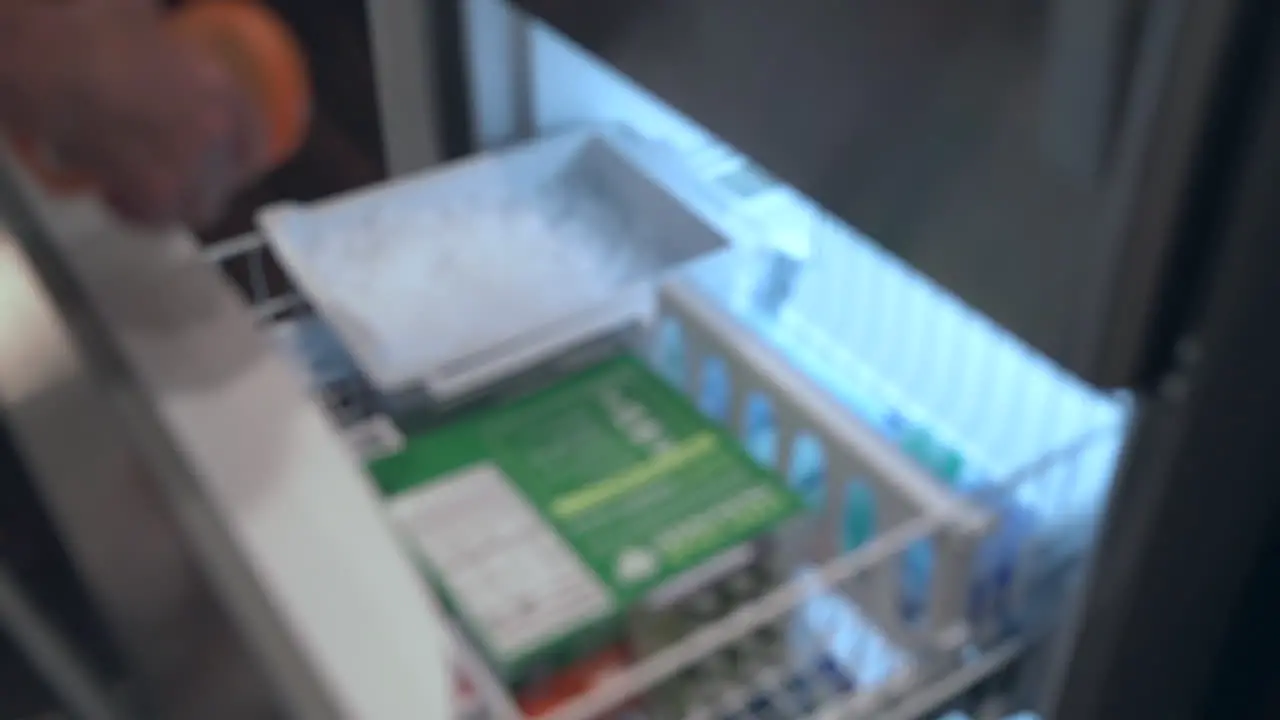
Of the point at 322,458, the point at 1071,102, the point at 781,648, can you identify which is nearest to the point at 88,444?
the point at 322,458

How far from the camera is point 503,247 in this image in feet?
3.18

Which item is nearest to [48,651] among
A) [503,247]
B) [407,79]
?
[503,247]

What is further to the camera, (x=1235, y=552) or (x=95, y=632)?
(x=1235, y=552)

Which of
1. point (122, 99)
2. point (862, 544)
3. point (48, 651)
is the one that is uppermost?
point (122, 99)

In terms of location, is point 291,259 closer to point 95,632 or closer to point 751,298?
point 751,298

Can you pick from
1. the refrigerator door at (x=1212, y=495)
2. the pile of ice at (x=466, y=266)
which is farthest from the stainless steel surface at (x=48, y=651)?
the refrigerator door at (x=1212, y=495)

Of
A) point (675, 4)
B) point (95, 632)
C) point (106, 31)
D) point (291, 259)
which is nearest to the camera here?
point (106, 31)

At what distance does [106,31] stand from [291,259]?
0.51 m

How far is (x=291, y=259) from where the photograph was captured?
34.9 inches

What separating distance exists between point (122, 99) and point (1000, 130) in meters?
0.36

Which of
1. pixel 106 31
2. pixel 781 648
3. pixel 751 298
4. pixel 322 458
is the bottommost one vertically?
pixel 781 648

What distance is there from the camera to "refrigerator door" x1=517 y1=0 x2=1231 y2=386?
1.74 feet

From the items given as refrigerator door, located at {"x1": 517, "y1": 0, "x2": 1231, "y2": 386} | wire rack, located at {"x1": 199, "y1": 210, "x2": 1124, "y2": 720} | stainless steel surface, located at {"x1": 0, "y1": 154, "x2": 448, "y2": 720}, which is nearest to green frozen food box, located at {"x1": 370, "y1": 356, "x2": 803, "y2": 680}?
wire rack, located at {"x1": 199, "y1": 210, "x2": 1124, "y2": 720}

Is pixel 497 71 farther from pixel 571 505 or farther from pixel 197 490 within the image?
pixel 197 490
